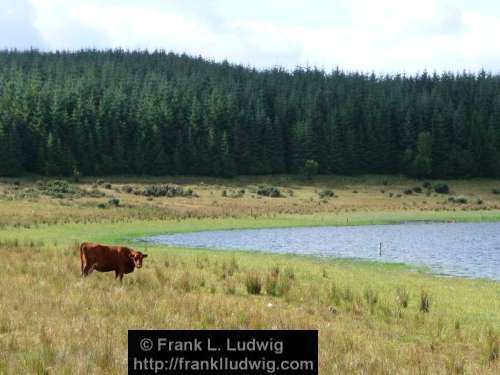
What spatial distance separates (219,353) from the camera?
9.61 meters

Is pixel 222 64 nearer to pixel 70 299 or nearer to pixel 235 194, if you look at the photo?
pixel 235 194

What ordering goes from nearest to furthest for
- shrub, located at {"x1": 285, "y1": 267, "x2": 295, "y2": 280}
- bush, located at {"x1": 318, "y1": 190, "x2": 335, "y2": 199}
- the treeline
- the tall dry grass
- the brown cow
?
1. the tall dry grass
2. the brown cow
3. shrub, located at {"x1": 285, "y1": 267, "x2": 295, "y2": 280}
4. bush, located at {"x1": 318, "y1": 190, "x2": 335, "y2": 199}
5. the treeline

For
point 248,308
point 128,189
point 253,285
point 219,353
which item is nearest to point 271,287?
point 253,285

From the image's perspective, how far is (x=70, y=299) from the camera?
1472cm

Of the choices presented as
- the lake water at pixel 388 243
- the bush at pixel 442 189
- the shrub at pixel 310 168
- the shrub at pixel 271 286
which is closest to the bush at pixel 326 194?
the shrub at pixel 310 168

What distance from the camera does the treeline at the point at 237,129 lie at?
11281 centimetres

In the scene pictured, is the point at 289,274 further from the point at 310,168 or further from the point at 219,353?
the point at 310,168

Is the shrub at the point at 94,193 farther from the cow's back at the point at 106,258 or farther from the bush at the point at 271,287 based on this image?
the bush at the point at 271,287

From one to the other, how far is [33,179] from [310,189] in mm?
41139

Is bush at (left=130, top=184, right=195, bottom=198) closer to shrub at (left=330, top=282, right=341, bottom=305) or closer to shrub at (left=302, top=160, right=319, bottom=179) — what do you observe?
shrub at (left=302, top=160, right=319, bottom=179)

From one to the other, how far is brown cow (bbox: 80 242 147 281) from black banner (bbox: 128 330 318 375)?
995cm

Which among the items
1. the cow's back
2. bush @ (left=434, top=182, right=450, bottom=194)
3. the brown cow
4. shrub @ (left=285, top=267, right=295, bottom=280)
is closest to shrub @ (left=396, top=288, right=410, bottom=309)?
shrub @ (left=285, top=267, right=295, bottom=280)

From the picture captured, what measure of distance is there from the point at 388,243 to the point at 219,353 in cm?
3305

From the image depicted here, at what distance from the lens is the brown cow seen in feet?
64.2
